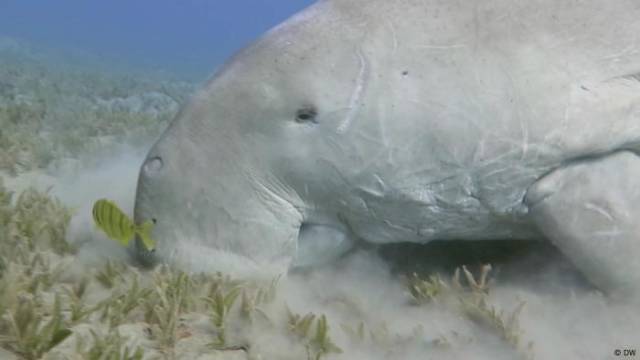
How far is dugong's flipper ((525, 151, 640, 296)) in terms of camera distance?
2734mm

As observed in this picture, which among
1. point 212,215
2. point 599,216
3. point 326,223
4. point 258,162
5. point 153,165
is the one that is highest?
point 153,165

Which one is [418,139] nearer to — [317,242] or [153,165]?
[317,242]

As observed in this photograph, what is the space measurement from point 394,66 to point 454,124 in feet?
1.28

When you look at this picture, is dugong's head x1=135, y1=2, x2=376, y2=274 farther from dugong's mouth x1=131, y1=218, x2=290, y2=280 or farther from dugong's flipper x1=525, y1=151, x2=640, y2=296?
dugong's flipper x1=525, y1=151, x2=640, y2=296

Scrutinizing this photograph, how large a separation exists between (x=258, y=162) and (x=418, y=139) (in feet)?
2.49

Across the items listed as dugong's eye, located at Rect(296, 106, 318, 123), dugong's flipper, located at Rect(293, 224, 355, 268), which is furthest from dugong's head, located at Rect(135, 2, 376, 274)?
dugong's flipper, located at Rect(293, 224, 355, 268)

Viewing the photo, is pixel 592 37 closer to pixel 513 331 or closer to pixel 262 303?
pixel 513 331

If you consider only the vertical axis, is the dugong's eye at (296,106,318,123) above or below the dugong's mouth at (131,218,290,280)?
above

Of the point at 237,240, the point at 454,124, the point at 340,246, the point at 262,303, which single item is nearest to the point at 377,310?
the point at 340,246

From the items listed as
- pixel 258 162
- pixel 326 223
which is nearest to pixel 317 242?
pixel 326 223

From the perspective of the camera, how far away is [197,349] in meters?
2.58

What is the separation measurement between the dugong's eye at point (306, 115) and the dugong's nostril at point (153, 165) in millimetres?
704

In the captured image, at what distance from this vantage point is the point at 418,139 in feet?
9.38

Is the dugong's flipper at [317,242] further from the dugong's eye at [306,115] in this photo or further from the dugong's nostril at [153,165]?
the dugong's nostril at [153,165]
